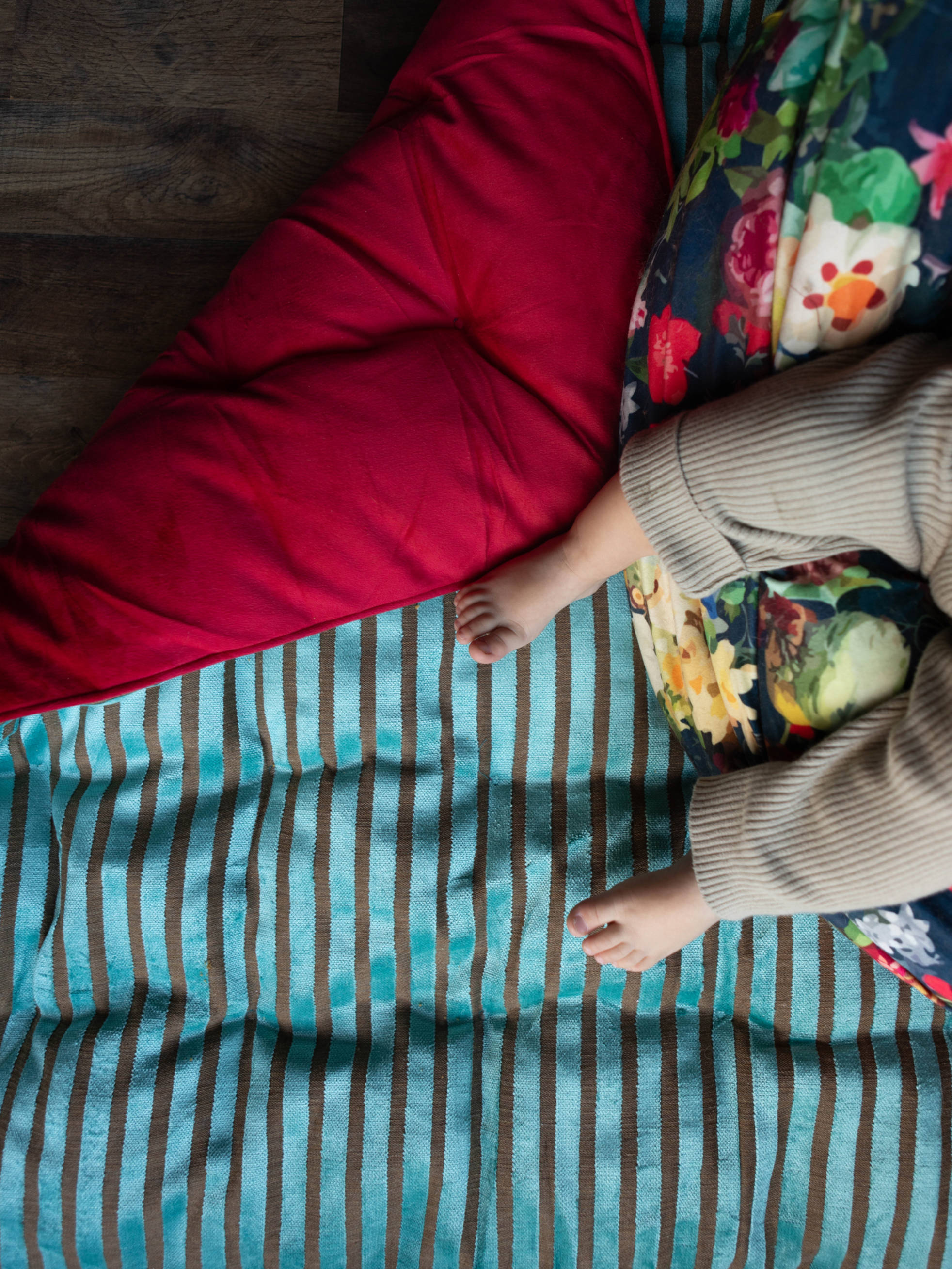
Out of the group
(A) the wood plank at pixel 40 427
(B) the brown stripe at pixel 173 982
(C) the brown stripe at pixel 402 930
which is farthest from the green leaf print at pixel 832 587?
(A) the wood plank at pixel 40 427

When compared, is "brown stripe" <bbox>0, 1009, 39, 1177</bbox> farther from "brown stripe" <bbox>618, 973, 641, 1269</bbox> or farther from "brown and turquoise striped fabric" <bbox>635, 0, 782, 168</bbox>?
"brown and turquoise striped fabric" <bbox>635, 0, 782, 168</bbox>

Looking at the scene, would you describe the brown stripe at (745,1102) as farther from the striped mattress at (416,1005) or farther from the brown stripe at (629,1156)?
the brown stripe at (629,1156)

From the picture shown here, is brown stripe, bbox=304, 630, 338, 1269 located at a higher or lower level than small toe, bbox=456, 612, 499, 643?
lower

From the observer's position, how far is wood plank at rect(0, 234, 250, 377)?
→ 1118mm

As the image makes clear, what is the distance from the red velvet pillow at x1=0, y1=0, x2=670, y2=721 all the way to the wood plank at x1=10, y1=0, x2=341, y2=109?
311 millimetres

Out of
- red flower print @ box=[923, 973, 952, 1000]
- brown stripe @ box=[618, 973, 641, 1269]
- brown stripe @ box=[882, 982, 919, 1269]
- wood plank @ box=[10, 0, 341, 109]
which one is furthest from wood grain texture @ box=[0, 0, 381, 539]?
brown stripe @ box=[882, 982, 919, 1269]

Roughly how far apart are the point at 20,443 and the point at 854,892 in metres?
1.12

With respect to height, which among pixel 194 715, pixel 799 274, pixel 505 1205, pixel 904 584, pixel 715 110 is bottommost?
pixel 505 1205

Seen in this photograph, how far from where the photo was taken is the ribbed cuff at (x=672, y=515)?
0.74 metres

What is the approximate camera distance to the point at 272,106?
1.13 metres

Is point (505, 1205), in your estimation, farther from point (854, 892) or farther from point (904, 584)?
point (904, 584)

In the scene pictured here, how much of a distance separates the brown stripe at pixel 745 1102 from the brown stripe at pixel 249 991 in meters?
0.53

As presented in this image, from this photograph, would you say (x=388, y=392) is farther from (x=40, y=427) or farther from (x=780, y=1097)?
(x=780, y=1097)

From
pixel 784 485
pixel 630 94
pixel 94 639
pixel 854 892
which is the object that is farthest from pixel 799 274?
pixel 94 639
